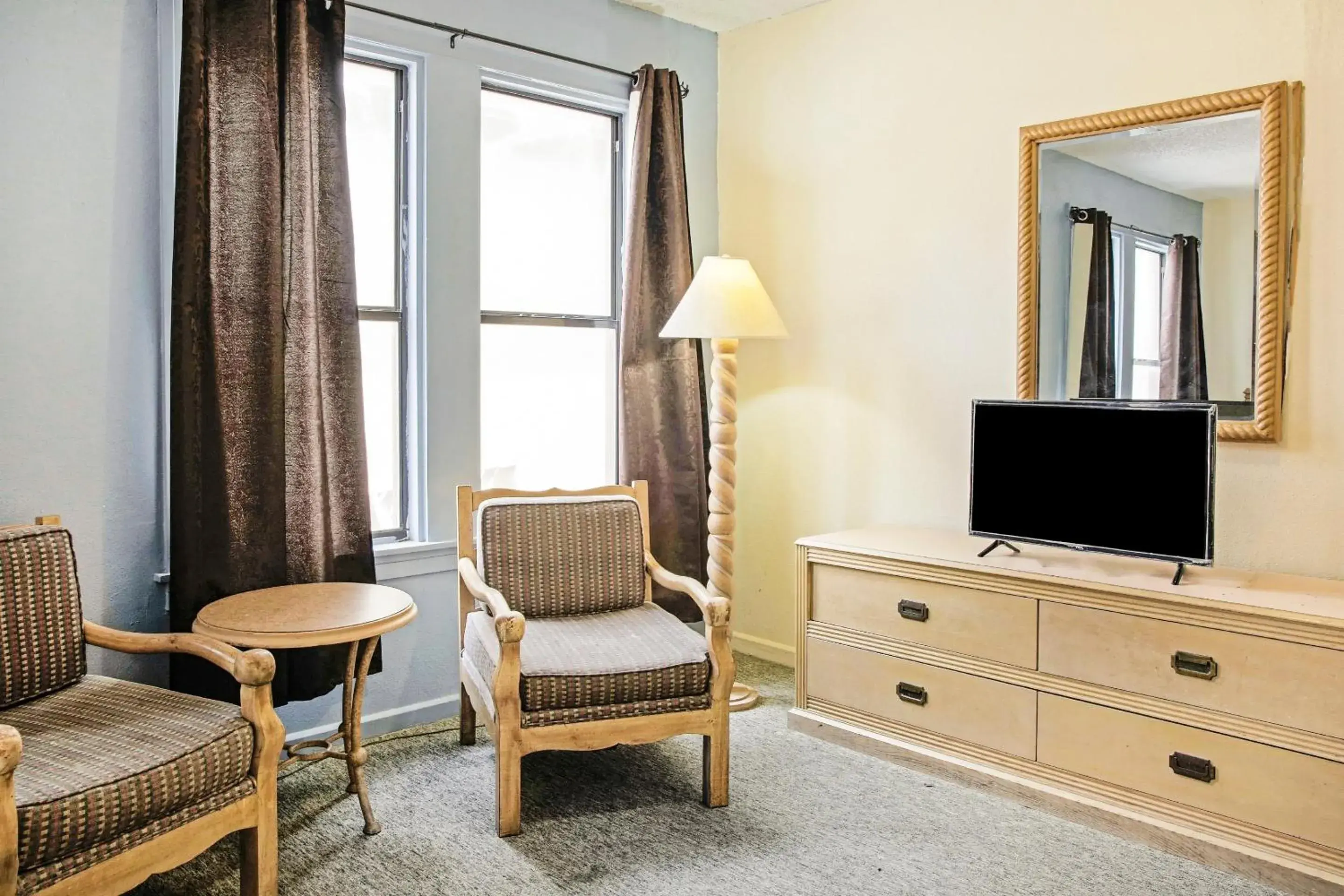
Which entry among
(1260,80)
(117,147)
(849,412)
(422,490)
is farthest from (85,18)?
(1260,80)

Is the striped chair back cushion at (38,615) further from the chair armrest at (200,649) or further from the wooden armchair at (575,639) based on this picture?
the wooden armchair at (575,639)

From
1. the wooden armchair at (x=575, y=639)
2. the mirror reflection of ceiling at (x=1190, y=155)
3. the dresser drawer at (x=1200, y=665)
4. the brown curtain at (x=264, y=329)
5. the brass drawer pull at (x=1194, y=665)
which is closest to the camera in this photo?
the dresser drawer at (x=1200, y=665)

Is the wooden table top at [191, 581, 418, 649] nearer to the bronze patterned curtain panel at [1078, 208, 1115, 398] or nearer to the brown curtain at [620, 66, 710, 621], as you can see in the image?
the brown curtain at [620, 66, 710, 621]

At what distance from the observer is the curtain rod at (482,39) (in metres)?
3.15

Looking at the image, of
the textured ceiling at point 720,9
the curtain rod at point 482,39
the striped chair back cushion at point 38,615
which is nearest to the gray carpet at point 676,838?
the striped chair back cushion at point 38,615

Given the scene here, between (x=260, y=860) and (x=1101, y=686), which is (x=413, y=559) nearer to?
(x=260, y=860)

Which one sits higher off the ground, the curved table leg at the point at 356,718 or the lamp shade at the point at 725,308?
the lamp shade at the point at 725,308

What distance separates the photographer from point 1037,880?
235cm

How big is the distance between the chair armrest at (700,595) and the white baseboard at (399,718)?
850 mm

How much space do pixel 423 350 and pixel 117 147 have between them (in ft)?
3.44

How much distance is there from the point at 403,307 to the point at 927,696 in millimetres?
2092

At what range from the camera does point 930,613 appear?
9.77ft

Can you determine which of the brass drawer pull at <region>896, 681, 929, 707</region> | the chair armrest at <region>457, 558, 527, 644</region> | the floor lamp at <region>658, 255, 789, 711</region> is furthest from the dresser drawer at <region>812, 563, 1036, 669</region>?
the chair armrest at <region>457, 558, 527, 644</region>

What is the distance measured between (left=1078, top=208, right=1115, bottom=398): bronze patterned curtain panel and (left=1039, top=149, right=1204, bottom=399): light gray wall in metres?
0.06
